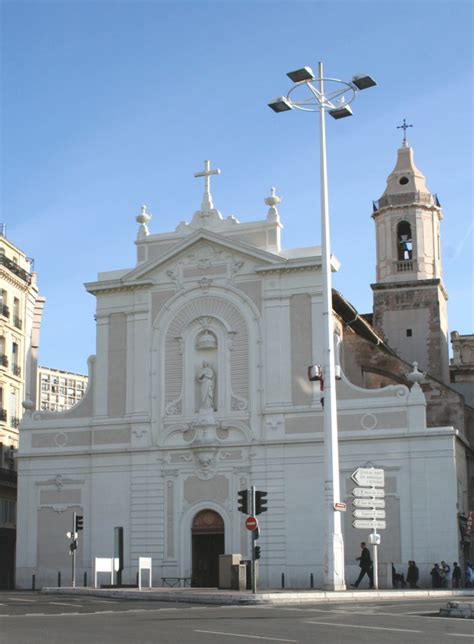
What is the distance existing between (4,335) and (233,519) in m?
20.3

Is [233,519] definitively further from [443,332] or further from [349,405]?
[443,332]

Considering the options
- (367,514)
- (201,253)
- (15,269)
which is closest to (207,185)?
(201,253)

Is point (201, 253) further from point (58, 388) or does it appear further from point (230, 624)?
point (58, 388)

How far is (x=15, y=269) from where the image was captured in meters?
62.9

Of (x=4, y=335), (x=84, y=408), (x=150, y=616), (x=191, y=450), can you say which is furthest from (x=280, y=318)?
(x=150, y=616)

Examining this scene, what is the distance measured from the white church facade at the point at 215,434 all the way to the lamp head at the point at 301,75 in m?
13.6

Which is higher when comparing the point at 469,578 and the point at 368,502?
the point at 368,502

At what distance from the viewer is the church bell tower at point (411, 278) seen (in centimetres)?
6594

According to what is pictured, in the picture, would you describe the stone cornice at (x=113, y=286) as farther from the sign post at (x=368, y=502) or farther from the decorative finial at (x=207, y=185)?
the sign post at (x=368, y=502)

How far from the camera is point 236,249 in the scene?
1966 inches

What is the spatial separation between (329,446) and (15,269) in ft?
109

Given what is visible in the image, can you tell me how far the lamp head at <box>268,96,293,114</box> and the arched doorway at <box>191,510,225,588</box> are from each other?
19.5 m

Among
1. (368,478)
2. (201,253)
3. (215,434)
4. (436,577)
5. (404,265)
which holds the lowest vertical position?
(436,577)

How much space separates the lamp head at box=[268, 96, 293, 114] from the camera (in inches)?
1435
